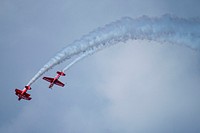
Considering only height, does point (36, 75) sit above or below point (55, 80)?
below

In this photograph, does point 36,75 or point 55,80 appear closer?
point 36,75

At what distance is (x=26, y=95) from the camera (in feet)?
264

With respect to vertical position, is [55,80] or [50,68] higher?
[55,80]

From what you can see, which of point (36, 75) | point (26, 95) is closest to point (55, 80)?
point (26, 95)

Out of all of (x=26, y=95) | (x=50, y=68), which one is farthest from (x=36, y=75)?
(x=26, y=95)

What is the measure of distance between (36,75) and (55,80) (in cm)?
1636

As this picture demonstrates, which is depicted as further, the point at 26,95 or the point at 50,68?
the point at 26,95

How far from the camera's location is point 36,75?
6762cm

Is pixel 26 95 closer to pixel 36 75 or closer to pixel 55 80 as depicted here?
pixel 55 80

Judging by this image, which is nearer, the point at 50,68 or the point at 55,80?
the point at 50,68

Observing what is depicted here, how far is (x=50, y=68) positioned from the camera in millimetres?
66188

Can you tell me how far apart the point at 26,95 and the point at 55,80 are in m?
6.84

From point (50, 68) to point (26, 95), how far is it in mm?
16529

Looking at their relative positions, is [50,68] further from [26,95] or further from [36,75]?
[26,95]
